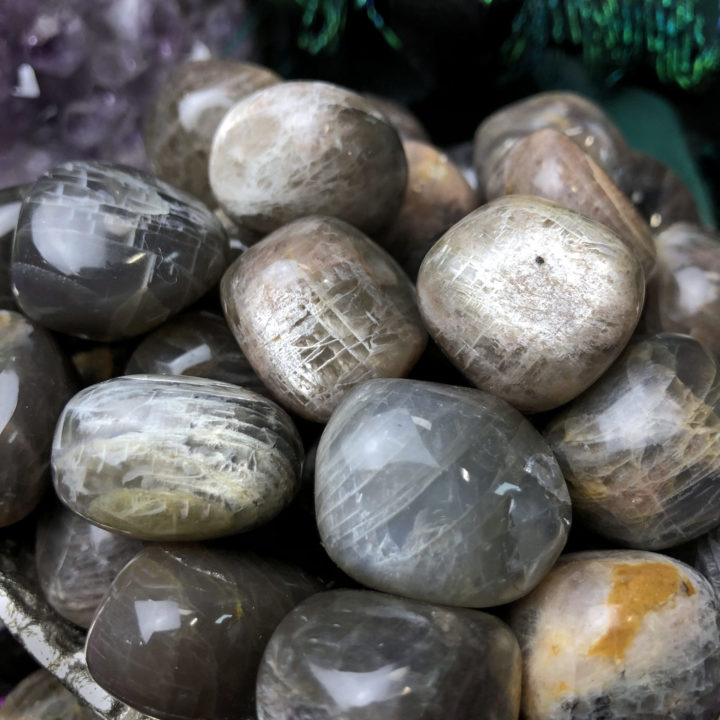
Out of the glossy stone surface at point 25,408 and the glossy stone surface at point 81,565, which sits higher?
the glossy stone surface at point 25,408

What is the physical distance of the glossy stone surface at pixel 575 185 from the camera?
69 centimetres

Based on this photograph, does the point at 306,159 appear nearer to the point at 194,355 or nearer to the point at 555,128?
the point at 194,355

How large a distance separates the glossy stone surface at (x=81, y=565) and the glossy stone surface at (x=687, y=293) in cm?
53

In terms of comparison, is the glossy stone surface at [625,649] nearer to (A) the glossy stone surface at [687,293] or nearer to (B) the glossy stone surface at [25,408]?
(A) the glossy stone surface at [687,293]

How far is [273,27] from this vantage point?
1.13 meters

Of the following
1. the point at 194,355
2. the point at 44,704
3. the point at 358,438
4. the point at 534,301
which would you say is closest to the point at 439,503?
the point at 358,438

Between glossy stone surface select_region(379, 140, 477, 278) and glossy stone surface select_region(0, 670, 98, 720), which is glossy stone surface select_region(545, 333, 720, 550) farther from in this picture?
glossy stone surface select_region(0, 670, 98, 720)

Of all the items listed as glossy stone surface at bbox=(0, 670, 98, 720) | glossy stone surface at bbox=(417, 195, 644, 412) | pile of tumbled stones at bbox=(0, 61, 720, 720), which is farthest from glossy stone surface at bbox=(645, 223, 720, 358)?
glossy stone surface at bbox=(0, 670, 98, 720)

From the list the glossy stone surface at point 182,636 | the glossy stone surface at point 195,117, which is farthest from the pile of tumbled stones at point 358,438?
the glossy stone surface at point 195,117

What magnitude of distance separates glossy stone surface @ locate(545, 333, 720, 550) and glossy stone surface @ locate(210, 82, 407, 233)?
0.98 ft

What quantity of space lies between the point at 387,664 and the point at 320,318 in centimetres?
27

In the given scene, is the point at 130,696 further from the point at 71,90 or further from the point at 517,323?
the point at 71,90

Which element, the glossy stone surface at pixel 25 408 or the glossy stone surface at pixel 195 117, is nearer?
the glossy stone surface at pixel 25 408

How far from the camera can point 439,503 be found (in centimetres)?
53
